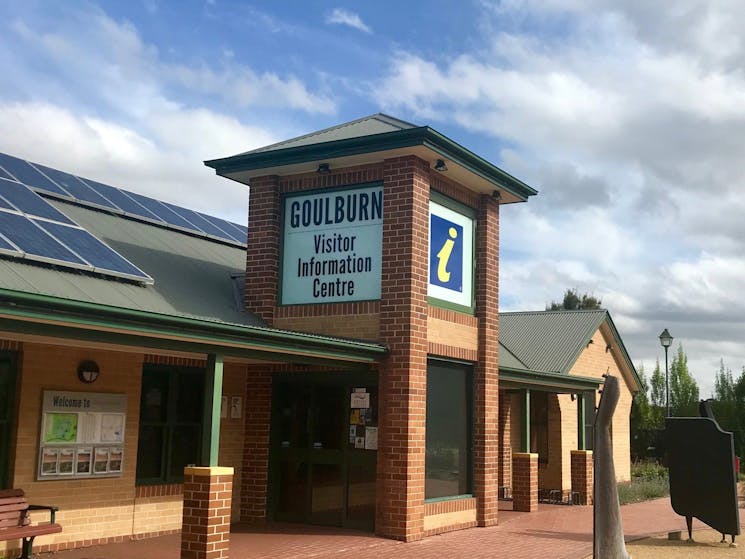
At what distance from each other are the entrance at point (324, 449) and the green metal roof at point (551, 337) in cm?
927

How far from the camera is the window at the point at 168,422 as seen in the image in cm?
1248

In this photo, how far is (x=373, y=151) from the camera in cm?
1307

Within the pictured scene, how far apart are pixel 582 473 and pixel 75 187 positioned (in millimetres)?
12358

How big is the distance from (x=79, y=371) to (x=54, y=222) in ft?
6.67

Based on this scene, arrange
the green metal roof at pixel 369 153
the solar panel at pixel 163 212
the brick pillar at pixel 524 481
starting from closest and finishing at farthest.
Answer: the green metal roof at pixel 369 153
the solar panel at pixel 163 212
the brick pillar at pixel 524 481

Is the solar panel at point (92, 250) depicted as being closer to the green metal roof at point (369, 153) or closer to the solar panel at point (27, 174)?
the solar panel at point (27, 174)

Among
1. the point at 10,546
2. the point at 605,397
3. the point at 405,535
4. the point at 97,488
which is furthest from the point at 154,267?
the point at 605,397

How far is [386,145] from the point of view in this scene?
42.4 feet

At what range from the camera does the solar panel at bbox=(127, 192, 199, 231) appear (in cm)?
1636

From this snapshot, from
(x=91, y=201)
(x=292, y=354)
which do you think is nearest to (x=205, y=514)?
(x=292, y=354)

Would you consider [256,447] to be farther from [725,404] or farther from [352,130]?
Result: [725,404]

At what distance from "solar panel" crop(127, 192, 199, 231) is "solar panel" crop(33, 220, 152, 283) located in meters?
4.33

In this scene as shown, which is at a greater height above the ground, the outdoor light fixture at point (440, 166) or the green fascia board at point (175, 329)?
the outdoor light fixture at point (440, 166)

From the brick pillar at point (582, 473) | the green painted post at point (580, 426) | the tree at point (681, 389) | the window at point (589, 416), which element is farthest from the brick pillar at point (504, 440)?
the tree at point (681, 389)
